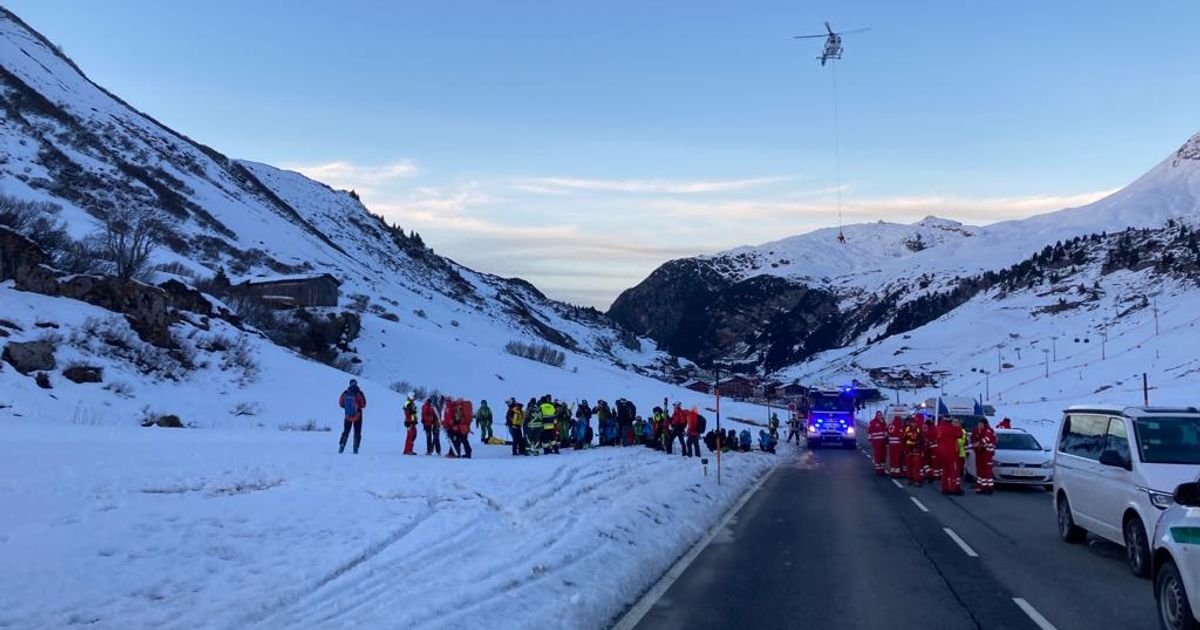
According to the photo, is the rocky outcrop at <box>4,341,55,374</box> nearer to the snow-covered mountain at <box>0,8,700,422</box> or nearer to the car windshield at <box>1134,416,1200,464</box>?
the snow-covered mountain at <box>0,8,700,422</box>

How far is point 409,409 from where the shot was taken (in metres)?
21.8

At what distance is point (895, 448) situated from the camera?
25156mm

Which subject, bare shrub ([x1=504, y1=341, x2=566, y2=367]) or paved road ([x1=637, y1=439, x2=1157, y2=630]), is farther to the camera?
bare shrub ([x1=504, y1=341, x2=566, y2=367])

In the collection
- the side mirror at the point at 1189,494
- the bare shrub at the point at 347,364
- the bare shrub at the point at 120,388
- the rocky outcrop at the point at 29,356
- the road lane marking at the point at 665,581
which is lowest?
the road lane marking at the point at 665,581

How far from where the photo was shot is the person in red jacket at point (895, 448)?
79.7 feet

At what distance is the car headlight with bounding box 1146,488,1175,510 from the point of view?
31.0 ft

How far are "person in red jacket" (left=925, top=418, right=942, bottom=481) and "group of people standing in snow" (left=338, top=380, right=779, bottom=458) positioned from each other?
17.0 ft

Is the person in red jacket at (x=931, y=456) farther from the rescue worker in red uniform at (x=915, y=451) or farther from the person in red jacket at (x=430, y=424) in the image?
the person in red jacket at (x=430, y=424)

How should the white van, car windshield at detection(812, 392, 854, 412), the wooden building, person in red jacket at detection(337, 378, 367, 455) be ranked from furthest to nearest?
the wooden building < car windshield at detection(812, 392, 854, 412) < person in red jacket at detection(337, 378, 367, 455) < the white van

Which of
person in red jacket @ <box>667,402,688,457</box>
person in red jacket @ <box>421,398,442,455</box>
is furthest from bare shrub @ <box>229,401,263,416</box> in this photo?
person in red jacket @ <box>667,402,688,457</box>

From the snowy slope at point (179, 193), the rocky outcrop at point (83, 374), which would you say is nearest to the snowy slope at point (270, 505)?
the rocky outcrop at point (83, 374)

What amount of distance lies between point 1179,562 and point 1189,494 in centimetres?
55

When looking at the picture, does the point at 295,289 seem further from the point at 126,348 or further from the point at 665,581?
the point at 665,581

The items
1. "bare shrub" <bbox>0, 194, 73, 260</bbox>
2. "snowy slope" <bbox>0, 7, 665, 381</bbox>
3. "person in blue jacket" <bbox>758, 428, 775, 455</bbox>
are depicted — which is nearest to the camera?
"bare shrub" <bbox>0, 194, 73, 260</bbox>
